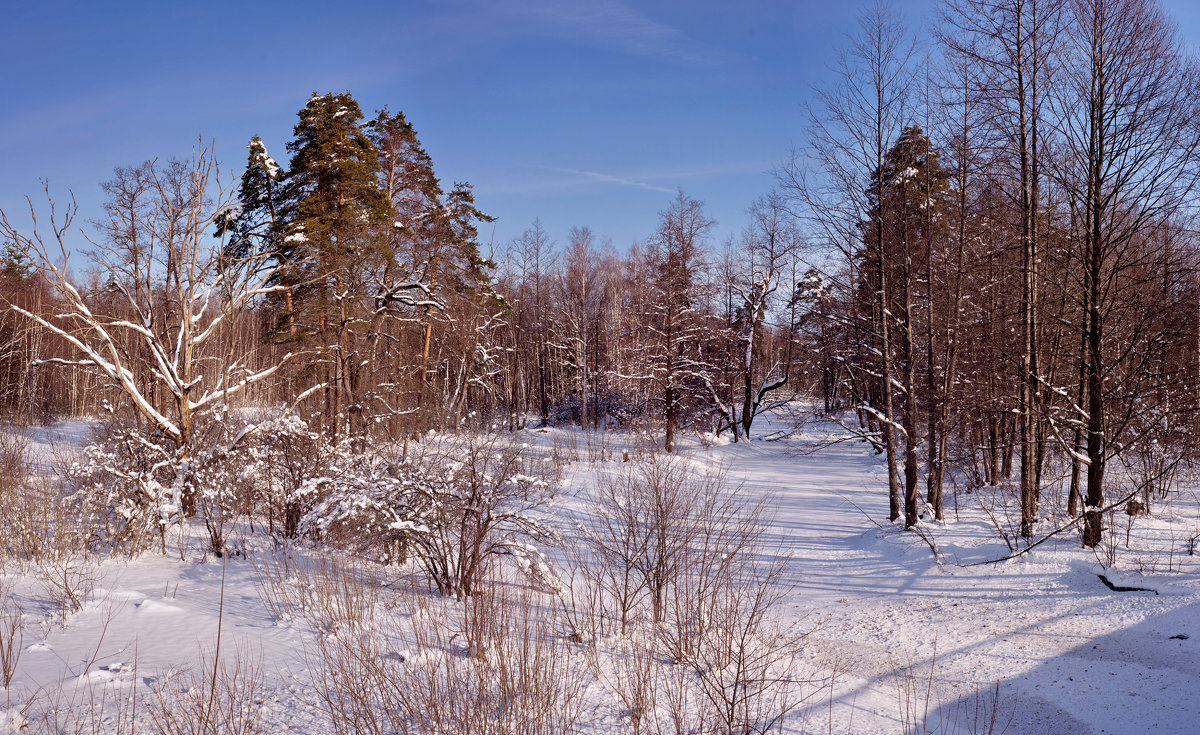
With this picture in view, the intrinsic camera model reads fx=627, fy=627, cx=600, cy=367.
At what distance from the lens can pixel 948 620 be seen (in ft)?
24.2

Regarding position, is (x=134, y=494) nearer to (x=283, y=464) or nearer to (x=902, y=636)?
(x=283, y=464)

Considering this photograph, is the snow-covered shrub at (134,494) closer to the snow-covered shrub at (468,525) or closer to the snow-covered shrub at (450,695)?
the snow-covered shrub at (468,525)

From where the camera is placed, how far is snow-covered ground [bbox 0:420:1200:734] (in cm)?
466

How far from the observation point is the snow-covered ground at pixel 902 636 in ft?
15.3

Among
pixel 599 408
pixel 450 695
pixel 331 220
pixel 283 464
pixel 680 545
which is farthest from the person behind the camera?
pixel 599 408

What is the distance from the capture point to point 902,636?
704 centimetres

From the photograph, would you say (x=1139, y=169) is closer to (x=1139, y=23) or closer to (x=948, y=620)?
(x=1139, y=23)

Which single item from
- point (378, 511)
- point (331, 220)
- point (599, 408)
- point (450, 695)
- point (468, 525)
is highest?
point (331, 220)

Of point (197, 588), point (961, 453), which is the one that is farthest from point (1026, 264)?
point (197, 588)

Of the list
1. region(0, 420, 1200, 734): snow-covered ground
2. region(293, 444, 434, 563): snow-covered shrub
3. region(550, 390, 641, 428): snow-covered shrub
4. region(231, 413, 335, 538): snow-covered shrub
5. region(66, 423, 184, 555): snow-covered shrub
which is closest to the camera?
region(0, 420, 1200, 734): snow-covered ground

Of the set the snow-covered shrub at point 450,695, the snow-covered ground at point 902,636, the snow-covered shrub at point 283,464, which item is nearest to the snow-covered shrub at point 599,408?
the snow-covered shrub at point 283,464

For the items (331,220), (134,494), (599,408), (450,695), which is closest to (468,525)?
(450,695)

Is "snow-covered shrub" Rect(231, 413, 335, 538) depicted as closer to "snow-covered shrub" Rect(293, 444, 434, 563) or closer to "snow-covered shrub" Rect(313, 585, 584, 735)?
"snow-covered shrub" Rect(293, 444, 434, 563)

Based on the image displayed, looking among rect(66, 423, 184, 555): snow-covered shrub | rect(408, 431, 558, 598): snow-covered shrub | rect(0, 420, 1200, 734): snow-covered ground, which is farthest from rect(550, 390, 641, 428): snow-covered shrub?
rect(408, 431, 558, 598): snow-covered shrub
